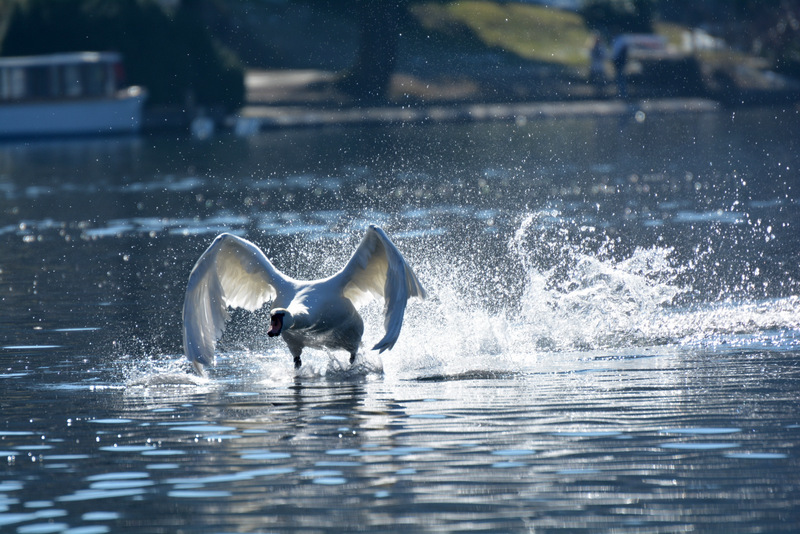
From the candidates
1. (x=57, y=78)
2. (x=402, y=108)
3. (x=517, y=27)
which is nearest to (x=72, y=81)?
(x=57, y=78)

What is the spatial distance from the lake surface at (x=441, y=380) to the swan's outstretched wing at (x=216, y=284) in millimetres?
362

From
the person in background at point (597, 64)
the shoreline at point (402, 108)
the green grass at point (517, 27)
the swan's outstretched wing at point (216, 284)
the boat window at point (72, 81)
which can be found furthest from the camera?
the green grass at point (517, 27)

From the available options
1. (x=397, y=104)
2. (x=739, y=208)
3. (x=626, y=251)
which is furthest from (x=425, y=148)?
(x=626, y=251)

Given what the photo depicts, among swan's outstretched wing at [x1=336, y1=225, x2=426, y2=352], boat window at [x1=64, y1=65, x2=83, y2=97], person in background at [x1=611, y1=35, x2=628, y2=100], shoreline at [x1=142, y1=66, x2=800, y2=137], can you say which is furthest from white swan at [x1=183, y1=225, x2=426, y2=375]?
person in background at [x1=611, y1=35, x2=628, y2=100]

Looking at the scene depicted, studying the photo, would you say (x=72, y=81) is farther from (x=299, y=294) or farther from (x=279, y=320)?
(x=279, y=320)

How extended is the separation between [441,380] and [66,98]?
4304cm

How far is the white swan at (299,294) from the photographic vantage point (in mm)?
12203

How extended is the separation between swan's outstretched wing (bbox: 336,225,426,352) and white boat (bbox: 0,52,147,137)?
39861 millimetres

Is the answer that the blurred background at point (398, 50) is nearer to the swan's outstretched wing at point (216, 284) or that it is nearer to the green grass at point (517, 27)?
the green grass at point (517, 27)

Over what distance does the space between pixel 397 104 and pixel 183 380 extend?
146ft

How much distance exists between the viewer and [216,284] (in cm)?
1341

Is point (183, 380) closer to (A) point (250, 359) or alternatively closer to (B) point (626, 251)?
(A) point (250, 359)

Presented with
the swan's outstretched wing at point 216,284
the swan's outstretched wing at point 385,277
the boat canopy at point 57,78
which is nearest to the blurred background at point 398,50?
the boat canopy at point 57,78

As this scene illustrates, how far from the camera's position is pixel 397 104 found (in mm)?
56250
